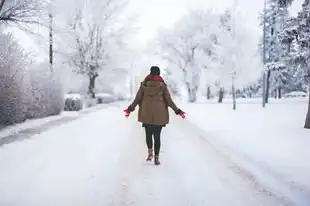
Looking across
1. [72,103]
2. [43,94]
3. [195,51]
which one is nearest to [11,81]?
[43,94]

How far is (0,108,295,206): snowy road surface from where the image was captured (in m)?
5.43

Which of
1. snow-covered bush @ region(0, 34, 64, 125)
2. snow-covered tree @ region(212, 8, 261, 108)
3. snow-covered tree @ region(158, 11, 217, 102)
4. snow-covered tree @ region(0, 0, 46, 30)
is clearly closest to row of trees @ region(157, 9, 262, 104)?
snow-covered tree @ region(158, 11, 217, 102)

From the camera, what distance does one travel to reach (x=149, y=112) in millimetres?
8000

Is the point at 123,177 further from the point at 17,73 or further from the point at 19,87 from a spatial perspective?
the point at 17,73

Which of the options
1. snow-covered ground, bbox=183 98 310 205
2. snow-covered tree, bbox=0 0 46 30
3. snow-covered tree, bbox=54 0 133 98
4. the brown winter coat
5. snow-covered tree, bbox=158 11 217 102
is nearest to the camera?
snow-covered ground, bbox=183 98 310 205

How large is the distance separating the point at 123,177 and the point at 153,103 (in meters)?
1.83

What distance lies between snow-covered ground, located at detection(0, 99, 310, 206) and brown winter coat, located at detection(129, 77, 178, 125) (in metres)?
0.93

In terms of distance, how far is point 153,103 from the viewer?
8047 mm

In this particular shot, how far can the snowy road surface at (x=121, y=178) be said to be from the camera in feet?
17.8

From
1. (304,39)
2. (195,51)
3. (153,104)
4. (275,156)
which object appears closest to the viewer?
(153,104)

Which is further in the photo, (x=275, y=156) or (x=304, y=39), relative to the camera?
(x=304, y=39)

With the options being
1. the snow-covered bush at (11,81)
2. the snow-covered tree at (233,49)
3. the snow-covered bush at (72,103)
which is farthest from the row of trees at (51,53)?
the snow-covered tree at (233,49)

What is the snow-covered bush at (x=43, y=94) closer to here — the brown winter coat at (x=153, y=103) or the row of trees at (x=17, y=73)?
the row of trees at (x=17, y=73)

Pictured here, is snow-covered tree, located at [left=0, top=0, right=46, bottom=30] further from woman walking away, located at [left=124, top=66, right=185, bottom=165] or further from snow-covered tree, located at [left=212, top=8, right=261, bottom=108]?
snow-covered tree, located at [left=212, top=8, right=261, bottom=108]
